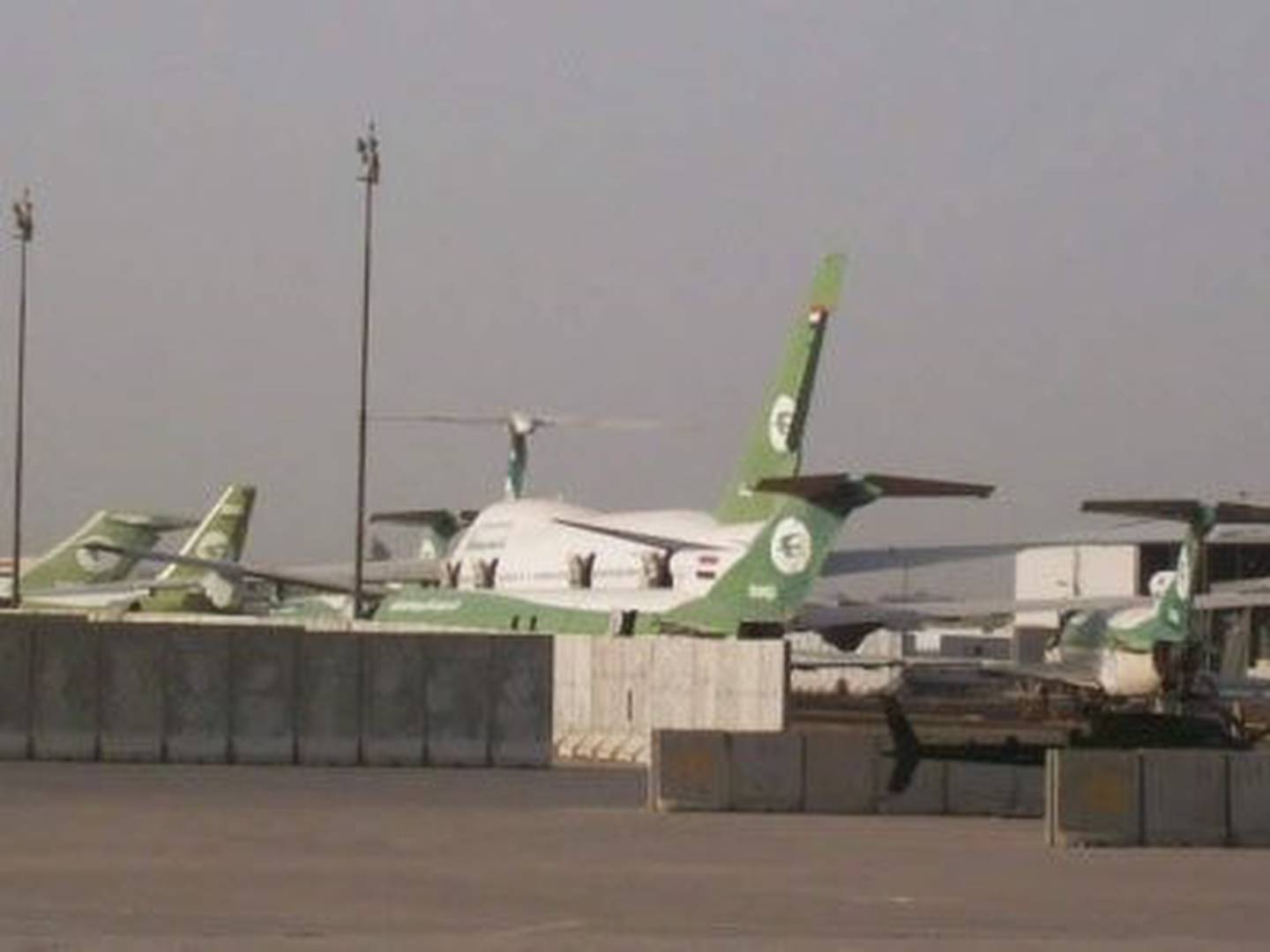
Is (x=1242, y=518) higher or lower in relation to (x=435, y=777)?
higher

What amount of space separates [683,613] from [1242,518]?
45.7 feet

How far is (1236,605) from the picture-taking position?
111125 millimetres

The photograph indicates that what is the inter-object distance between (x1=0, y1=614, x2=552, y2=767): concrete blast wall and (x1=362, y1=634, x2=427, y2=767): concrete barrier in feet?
0.05

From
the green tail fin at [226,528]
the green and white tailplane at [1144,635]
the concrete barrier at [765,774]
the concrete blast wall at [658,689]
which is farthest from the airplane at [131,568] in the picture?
the concrete barrier at [765,774]

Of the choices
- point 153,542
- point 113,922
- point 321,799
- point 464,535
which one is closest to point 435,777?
point 321,799

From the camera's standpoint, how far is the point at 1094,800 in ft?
100

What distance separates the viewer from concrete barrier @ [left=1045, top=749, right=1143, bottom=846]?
1195 inches

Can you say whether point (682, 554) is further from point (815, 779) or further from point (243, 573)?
point (815, 779)

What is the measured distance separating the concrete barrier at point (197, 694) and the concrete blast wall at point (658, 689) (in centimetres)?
827

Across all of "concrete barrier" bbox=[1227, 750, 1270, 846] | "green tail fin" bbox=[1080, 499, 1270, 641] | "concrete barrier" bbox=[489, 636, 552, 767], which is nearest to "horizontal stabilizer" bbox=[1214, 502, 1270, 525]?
"green tail fin" bbox=[1080, 499, 1270, 641]

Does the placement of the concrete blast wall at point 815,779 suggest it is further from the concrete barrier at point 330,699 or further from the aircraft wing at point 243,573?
the aircraft wing at point 243,573

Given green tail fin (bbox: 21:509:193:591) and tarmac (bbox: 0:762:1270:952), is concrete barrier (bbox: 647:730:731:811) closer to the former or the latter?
tarmac (bbox: 0:762:1270:952)

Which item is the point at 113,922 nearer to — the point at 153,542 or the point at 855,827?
the point at 855,827

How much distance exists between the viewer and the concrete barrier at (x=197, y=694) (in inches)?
1705
